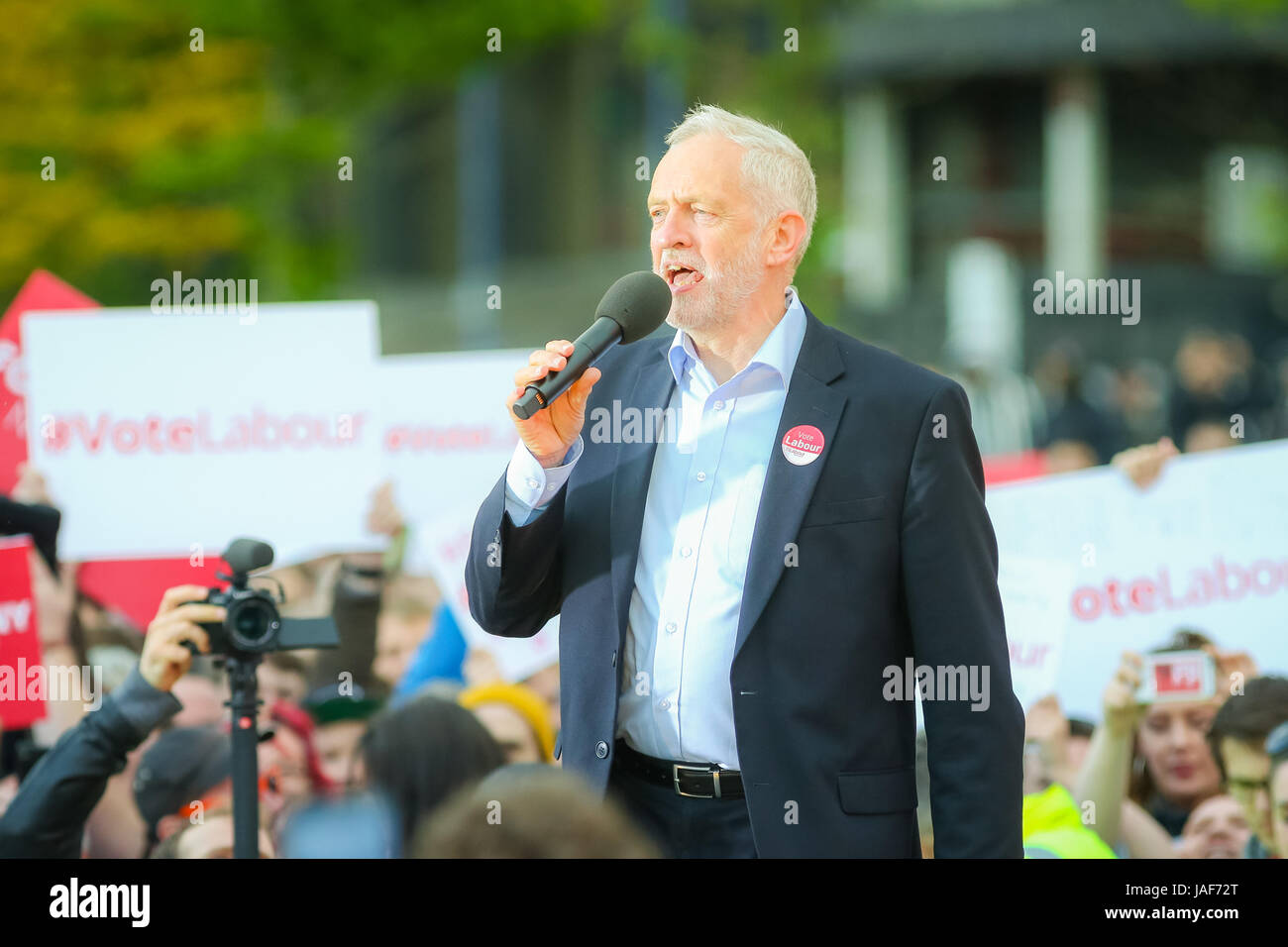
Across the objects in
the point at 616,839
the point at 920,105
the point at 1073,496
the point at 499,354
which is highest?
the point at 920,105

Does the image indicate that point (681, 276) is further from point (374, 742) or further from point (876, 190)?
point (876, 190)

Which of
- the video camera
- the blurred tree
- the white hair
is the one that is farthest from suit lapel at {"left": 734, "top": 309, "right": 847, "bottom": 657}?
the blurred tree

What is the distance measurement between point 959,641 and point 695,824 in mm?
562

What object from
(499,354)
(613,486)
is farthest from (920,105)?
(613,486)

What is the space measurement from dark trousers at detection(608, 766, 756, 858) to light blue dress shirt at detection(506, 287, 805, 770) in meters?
0.07

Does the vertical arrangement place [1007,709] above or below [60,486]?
below

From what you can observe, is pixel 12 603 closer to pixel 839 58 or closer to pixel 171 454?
pixel 171 454

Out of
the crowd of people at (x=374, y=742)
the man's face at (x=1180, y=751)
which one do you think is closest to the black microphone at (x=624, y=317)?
the crowd of people at (x=374, y=742)

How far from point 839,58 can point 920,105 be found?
74.6 inches

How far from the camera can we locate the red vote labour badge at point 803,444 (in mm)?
2713

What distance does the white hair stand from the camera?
112 inches

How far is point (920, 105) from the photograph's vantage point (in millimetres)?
22703

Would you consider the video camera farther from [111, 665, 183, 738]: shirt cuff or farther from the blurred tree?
the blurred tree
